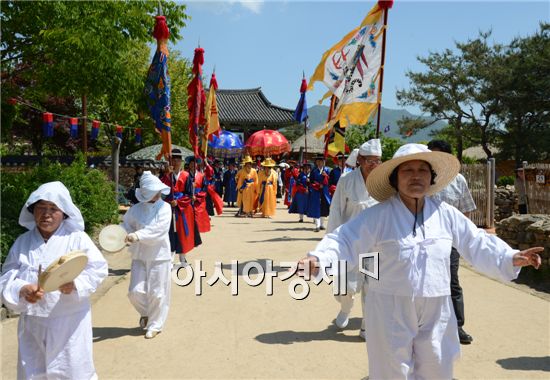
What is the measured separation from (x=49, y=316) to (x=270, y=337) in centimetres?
238

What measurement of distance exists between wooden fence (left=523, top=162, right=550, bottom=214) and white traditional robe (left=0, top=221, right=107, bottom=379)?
1182 cm

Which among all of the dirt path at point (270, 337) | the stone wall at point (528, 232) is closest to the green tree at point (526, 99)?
the stone wall at point (528, 232)

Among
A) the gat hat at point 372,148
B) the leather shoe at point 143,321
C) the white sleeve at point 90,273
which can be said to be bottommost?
the leather shoe at point 143,321

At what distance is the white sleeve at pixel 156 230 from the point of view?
506 cm

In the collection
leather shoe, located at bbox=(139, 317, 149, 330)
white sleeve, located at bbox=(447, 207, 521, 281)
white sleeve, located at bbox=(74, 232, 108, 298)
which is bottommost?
leather shoe, located at bbox=(139, 317, 149, 330)

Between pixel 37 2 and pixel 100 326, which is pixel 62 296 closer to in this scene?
pixel 100 326

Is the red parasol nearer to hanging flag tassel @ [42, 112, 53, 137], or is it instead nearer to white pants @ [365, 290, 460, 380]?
hanging flag tassel @ [42, 112, 53, 137]

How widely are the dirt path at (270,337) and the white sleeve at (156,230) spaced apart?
0.94 m

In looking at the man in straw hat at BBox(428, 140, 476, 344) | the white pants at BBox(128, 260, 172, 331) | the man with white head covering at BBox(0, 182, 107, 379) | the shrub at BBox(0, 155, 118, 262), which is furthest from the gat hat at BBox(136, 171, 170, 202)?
the man in straw hat at BBox(428, 140, 476, 344)

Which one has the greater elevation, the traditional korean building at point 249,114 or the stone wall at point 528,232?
the traditional korean building at point 249,114

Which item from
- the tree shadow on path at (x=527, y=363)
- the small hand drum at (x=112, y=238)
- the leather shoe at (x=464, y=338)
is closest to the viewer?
the tree shadow on path at (x=527, y=363)

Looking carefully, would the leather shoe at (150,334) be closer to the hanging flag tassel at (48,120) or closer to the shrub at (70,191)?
the shrub at (70,191)

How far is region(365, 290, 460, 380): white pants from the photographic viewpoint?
2705 millimetres

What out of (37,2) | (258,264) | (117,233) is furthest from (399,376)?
(37,2)
